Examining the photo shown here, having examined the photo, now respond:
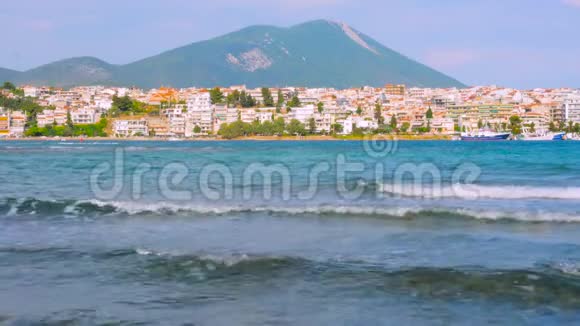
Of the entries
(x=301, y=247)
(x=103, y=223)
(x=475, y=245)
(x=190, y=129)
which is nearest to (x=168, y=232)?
(x=103, y=223)

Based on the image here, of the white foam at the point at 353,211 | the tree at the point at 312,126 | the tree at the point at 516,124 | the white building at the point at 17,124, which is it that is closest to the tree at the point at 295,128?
the tree at the point at 312,126

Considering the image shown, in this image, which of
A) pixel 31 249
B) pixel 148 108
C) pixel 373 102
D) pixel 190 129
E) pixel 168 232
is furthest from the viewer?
pixel 373 102

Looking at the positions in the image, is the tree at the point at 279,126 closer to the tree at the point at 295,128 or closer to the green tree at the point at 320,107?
the tree at the point at 295,128

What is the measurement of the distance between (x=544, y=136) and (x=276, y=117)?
5192cm

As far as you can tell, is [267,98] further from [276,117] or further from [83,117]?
[83,117]

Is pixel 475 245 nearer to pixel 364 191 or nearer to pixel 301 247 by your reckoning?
pixel 301 247

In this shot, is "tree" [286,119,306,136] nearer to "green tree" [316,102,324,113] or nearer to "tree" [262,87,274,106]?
"green tree" [316,102,324,113]

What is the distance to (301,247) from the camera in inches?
361

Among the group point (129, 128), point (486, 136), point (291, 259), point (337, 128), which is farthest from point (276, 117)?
point (291, 259)

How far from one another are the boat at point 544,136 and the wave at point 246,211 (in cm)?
10887

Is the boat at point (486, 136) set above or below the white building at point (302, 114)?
below

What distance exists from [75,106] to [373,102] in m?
73.9

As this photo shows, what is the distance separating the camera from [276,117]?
463ft

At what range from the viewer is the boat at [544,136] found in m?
114
